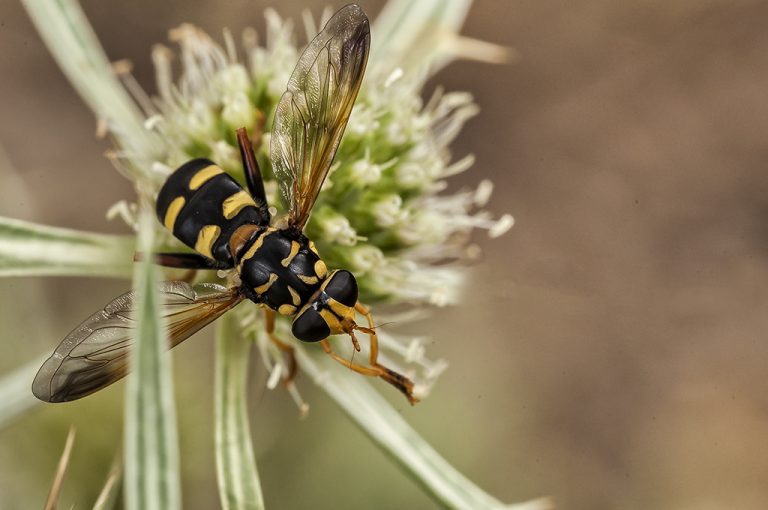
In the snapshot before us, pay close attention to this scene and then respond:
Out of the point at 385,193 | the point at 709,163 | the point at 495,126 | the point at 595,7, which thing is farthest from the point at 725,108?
the point at 385,193

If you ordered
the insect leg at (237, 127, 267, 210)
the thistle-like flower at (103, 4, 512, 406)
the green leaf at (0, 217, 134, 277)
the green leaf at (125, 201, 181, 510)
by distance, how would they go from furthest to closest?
1. the thistle-like flower at (103, 4, 512, 406)
2. the insect leg at (237, 127, 267, 210)
3. the green leaf at (0, 217, 134, 277)
4. the green leaf at (125, 201, 181, 510)

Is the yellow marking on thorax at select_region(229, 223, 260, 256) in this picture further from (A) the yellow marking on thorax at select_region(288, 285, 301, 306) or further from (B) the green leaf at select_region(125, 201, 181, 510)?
(B) the green leaf at select_region(125, 201, 181, 510)

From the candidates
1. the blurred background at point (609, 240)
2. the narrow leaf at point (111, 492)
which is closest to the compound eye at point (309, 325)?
the narrow leaf at point (111, 492)

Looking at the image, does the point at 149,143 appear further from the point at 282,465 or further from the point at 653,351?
the point at 653,351

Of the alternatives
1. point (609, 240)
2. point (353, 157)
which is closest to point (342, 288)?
point (353, 157)

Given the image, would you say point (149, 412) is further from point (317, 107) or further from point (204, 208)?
point (317, 107)

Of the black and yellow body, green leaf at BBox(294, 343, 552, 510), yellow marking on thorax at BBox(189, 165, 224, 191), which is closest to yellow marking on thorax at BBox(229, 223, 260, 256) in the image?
the black and yellow body
